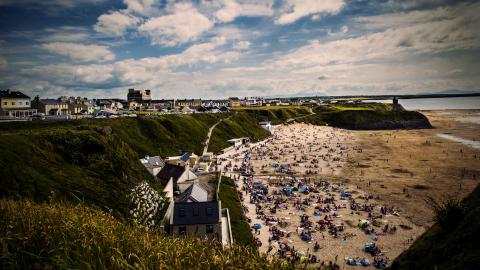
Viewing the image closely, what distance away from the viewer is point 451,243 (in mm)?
17672

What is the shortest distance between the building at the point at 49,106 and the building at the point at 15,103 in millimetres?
17326

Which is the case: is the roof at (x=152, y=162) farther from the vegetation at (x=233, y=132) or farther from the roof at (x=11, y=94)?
the roof at (x=11, y=94)

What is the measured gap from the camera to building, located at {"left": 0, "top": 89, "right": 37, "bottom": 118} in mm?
67394

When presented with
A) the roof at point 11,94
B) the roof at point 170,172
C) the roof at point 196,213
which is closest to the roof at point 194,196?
the roof at point 196,213

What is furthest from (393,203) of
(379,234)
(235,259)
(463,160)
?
(235,259)

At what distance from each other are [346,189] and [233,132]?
2381 inches

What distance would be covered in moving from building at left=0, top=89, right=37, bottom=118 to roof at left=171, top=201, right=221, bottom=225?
2226 inches

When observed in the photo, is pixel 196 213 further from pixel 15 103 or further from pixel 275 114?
pixel 275 114

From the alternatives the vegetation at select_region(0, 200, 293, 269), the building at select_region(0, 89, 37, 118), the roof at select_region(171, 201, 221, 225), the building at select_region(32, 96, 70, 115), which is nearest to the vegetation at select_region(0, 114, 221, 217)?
the roof at select_region(171, 201, 221, 225)

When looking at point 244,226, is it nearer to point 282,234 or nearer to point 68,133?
point 282,234

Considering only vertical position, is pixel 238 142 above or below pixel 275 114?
below

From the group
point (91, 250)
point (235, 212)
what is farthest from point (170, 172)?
point (91, 250)

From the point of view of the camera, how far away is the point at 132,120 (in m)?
76.8

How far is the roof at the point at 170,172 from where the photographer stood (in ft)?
151
